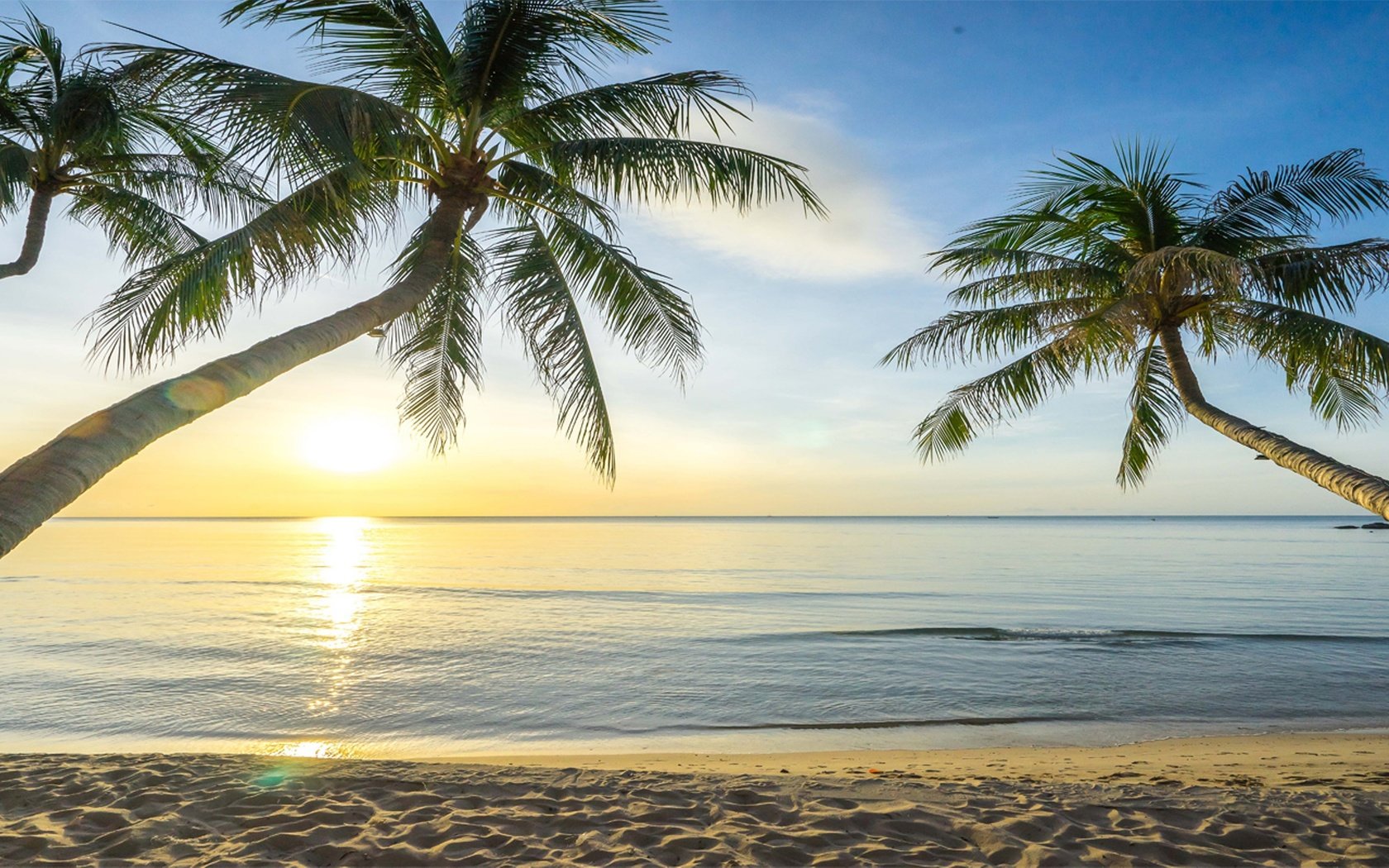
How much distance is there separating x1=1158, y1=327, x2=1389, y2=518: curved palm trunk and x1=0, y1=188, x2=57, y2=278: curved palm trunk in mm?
13085

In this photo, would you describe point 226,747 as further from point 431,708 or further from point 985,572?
point 985,572

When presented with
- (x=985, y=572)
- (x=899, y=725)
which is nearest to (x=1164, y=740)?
(x=899, y=725)

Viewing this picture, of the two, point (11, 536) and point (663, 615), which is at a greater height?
point (11, 536)

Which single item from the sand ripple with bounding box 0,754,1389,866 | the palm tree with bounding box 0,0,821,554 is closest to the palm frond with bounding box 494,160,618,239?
the palm tree with bounding box 0,0,821,554

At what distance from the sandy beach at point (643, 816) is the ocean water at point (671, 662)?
3.08 m

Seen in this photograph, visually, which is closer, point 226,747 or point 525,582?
point 226,747

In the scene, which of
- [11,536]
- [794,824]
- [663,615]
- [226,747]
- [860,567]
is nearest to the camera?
[11,536]

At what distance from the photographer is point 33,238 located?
8.87m

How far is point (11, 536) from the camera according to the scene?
8.68 feet

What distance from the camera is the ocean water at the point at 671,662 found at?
1013cm

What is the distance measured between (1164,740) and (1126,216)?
21.6ft

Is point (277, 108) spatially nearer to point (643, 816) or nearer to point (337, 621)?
point (643, 816)

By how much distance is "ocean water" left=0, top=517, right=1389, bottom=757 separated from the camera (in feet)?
33.2

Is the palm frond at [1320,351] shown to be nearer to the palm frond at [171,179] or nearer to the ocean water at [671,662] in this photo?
the ocean water at [671,662]
